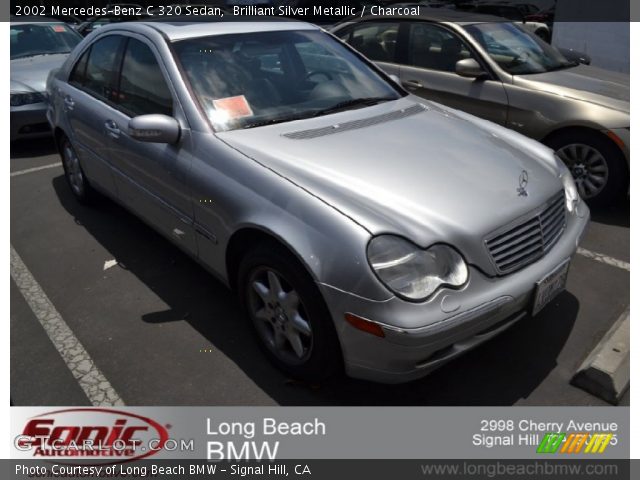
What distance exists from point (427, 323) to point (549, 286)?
0.77 metres

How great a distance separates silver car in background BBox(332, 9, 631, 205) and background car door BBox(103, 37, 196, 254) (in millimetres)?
2844

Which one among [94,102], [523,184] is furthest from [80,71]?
[523,184]

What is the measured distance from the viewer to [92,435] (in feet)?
7.97

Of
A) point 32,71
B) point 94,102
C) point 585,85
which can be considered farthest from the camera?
point 32,71

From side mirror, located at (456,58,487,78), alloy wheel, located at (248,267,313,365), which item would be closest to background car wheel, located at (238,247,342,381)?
alloy wheel, located at (248,267,313,365)

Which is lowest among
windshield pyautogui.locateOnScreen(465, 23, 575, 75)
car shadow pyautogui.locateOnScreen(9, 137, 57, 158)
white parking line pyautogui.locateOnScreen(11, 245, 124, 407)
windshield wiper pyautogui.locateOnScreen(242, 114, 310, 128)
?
white parking line pyautogui.locateOnScreen(11, 245, 124, 407)

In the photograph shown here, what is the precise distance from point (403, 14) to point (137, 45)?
3.09 metres

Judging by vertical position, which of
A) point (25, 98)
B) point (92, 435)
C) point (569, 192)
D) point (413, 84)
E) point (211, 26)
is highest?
point (211, 26)

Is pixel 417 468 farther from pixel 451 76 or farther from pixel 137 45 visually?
pixel 451 76

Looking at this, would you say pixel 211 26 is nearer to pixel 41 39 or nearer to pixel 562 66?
pixel 562 66

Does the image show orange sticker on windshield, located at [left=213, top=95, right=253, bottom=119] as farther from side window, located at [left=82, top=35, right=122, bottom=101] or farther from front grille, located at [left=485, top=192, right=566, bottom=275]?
front grille, located at [left=485, top=192, right=566, bottom=275]

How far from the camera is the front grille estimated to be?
229 centimetres

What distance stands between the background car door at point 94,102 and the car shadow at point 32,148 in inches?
102

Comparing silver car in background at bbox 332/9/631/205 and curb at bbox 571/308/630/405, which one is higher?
silver car in background at bbox 332/9/631/205
